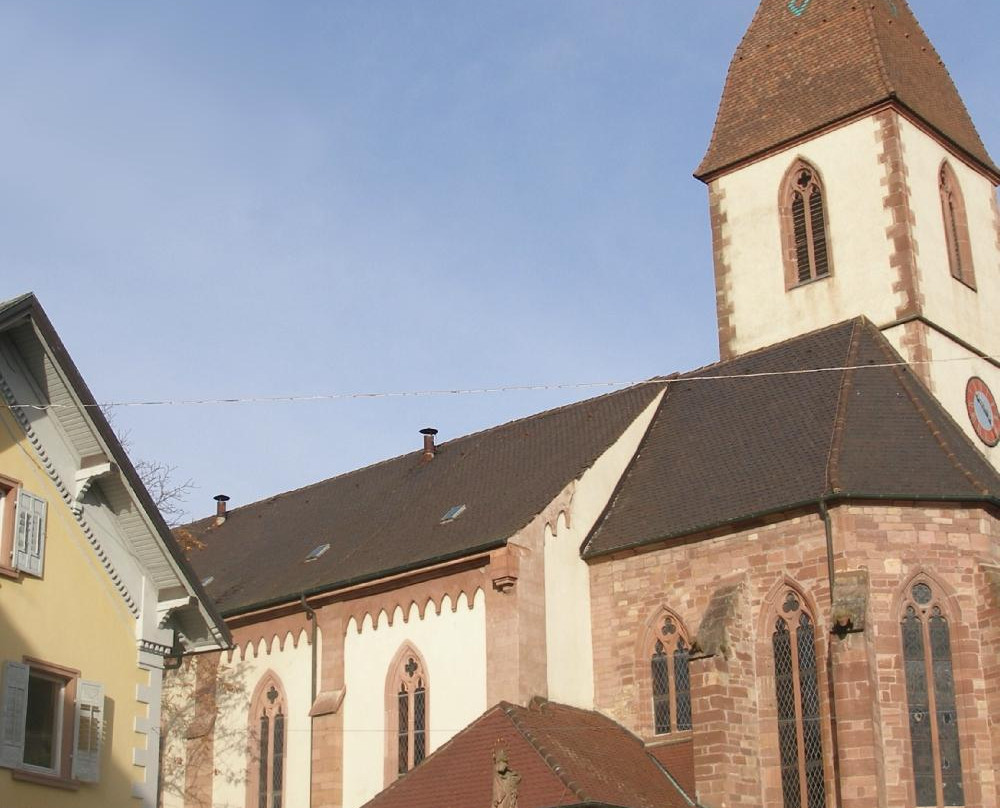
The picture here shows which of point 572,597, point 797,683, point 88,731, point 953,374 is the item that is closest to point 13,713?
point 88,731

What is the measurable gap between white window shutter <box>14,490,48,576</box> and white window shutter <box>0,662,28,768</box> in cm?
102

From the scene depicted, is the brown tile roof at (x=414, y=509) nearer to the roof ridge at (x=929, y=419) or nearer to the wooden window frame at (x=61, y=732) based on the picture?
the roof ridge at (x=929, y=419)

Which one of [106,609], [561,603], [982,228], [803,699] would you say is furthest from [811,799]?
[982,228]

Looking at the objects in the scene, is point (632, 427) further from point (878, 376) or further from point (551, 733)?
point (551, 733)

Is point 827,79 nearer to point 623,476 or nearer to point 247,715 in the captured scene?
A: point 623,476

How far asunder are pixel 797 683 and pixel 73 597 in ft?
33.8

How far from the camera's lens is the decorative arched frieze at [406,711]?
24297mm

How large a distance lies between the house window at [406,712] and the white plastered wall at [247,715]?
198 cm

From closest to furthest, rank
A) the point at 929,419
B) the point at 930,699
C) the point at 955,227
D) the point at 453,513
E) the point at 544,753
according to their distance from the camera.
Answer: the point at 544,753
the point at 930,699
the point at 929,419
the point at 453,513
the point at 955,227

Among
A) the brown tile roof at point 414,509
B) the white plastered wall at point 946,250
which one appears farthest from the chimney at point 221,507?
the white plastered wall at point 946,250

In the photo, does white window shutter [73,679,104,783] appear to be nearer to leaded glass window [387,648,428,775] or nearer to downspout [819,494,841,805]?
leaded glass window [387,648,428,775]

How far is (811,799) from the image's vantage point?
20.8 m

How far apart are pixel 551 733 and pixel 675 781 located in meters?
1.84

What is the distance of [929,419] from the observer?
23.5 meters
